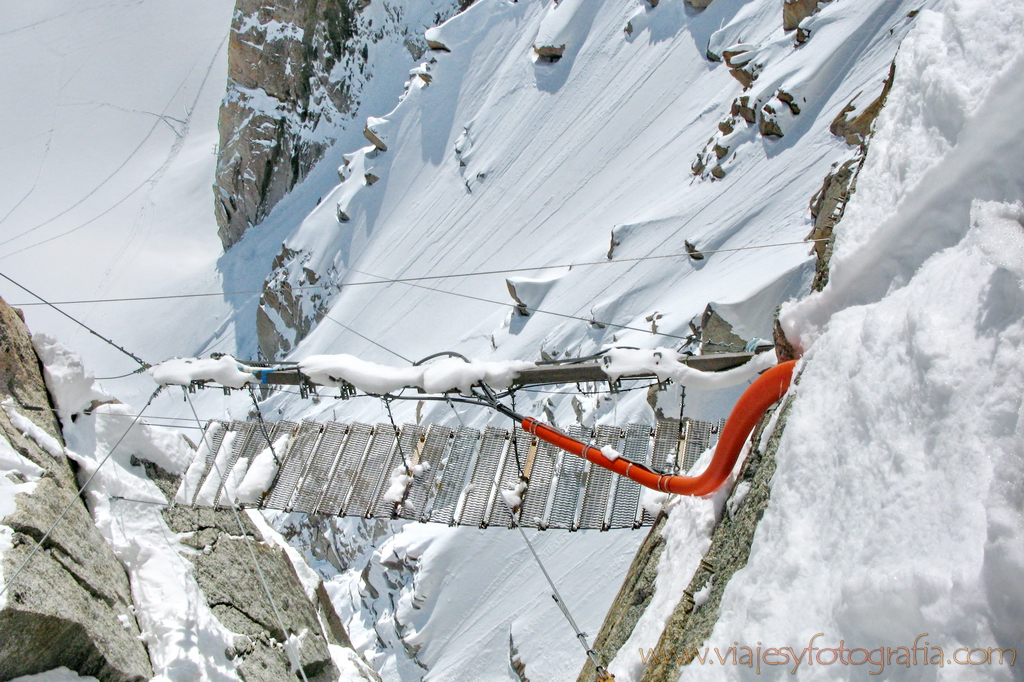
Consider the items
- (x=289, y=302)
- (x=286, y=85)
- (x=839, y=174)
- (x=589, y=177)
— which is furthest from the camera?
(x=286, y=85)

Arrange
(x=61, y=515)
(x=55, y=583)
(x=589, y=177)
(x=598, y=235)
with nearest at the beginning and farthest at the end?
(x=55, y=583)
(x=61, y=515)
(x=598, y=235)
(x=589, y=177)

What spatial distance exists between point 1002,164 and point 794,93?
698 inches

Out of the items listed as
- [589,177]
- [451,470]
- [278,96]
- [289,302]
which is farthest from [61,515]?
[278,96]

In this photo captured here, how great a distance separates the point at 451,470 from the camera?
30.6ft

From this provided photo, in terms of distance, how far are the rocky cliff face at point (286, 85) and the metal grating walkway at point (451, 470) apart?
30.8m

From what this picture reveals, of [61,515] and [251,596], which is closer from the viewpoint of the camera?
[61,515]

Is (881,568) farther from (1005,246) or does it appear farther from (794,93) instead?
(794,93)

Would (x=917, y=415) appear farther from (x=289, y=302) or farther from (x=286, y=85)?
(x=286, y=85)

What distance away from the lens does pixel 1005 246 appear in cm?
351

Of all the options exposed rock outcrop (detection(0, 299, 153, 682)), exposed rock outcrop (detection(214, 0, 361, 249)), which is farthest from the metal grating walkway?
exposed rock outcrop (detection(214, 0, 361, 249))

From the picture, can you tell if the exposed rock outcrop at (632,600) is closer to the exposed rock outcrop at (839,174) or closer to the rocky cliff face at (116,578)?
the rocky cliff face at (116,578)

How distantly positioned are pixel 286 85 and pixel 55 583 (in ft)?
120

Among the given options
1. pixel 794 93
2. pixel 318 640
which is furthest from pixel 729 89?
pixel 318 640

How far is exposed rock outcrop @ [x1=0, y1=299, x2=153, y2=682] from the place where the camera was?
19.5 ft
